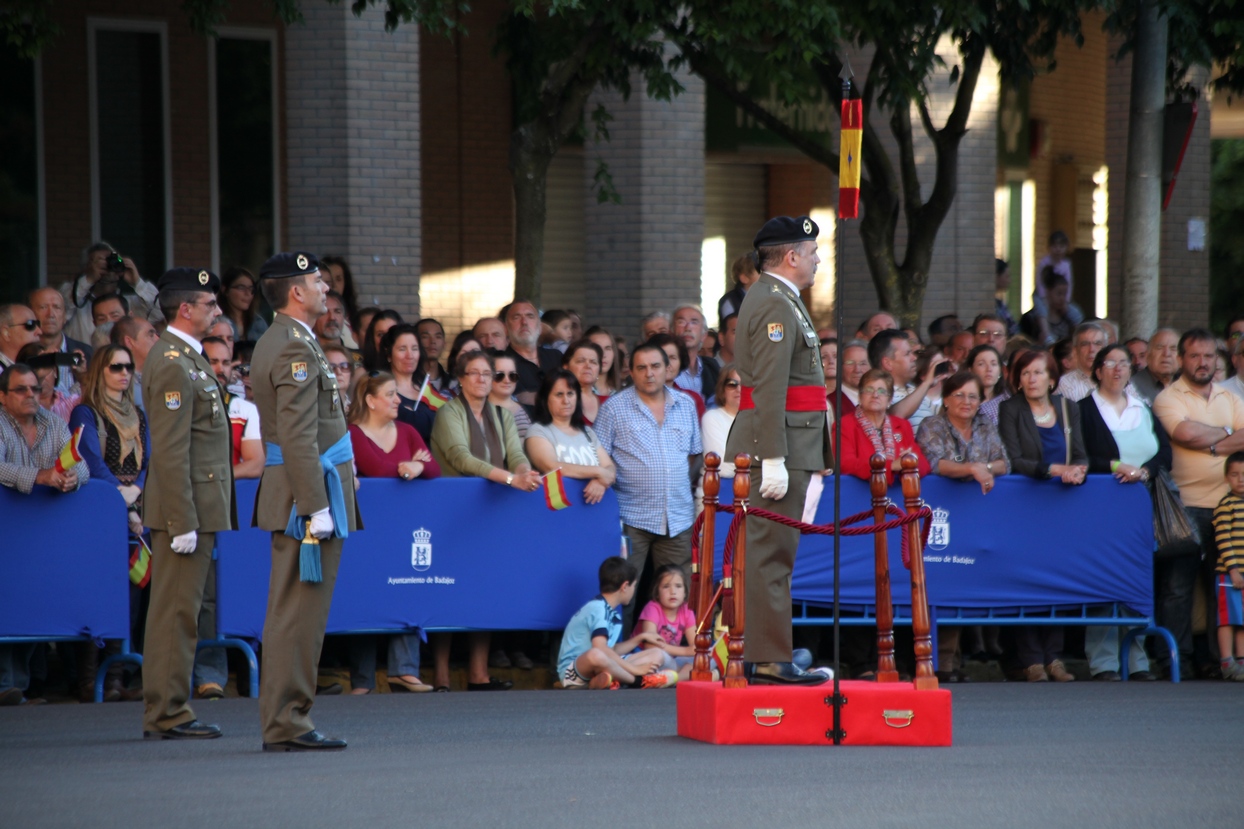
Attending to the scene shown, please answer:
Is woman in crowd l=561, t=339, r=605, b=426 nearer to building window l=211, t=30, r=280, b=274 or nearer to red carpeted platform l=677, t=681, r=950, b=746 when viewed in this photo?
red carpeted platform l=677, t=681, r=950, b=746

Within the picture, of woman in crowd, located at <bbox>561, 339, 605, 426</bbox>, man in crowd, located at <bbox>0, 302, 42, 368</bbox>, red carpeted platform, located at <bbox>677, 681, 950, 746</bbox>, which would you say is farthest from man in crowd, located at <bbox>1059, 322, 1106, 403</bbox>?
man in crowd, located at <bbox>0, 302, 42, 368</bbox>

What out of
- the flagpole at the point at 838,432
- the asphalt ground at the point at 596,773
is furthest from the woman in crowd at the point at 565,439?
the flagpole at the point at 838,432

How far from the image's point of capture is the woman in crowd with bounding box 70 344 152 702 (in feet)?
34.5

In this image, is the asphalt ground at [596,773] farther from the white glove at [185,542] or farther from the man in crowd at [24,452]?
the white glove at [185,542]

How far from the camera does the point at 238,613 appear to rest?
1071 centimetres

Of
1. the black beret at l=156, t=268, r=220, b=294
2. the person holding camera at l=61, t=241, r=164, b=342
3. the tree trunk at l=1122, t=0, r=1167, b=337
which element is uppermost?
the tree trunk at l=1122, t=0, r=1167, b=337

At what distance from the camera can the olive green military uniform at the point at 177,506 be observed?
8.48 meters

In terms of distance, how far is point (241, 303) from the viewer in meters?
13.9

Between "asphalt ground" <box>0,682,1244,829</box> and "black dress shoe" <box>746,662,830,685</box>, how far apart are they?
1.45ft

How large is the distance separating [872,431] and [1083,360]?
2.42 m

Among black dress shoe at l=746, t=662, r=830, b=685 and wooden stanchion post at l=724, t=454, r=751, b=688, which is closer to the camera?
wooden stanchion post at l=724, t=454, r=751, b=688

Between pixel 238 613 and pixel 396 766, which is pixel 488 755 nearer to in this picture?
pixel 396 766

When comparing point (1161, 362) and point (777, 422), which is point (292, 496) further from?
point (1161, 362)

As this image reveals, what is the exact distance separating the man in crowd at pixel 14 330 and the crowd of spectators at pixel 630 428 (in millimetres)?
13
